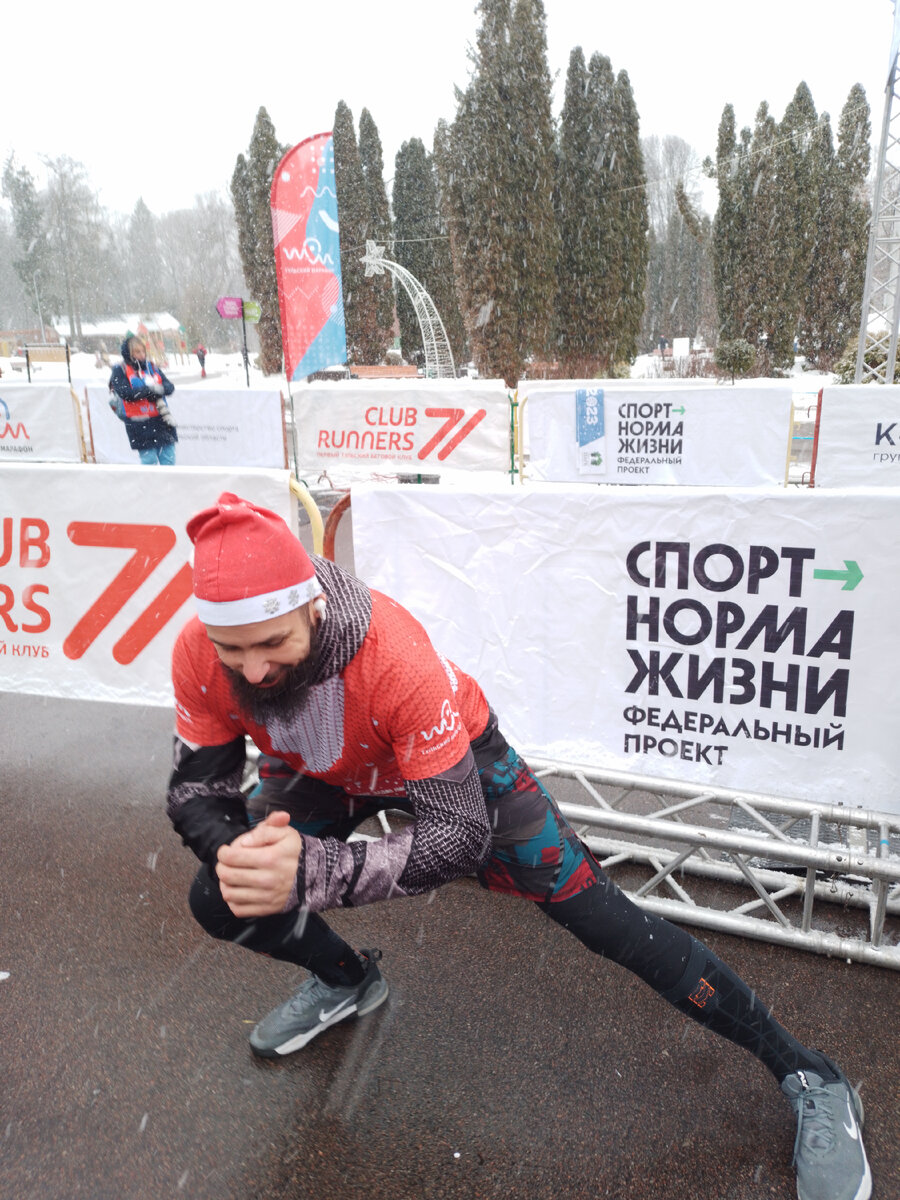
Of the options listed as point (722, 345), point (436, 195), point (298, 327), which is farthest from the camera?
point (436, 195)

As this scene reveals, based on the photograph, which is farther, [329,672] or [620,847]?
[620,847]

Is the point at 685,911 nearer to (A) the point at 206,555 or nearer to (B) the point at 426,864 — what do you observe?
(B) the point at 426,864

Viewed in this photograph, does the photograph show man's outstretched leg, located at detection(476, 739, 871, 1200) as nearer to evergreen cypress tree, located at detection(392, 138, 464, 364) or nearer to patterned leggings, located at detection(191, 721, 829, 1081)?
patterned leggings, located at detection(191, 721, 829, 1081)

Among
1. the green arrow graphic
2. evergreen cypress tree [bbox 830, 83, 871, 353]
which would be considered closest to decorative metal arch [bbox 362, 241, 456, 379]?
evergreen cypress tree [bbox 830, 83, 871, 353]

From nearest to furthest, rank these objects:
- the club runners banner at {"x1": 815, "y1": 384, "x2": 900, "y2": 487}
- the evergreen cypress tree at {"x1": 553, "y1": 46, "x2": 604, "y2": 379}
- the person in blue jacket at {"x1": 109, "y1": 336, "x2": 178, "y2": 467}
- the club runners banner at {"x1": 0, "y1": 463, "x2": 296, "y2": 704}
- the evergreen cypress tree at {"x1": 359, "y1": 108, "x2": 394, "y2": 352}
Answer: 1. the club runners banner at {"x1": 0, "y1": 463, "x2": 296, "y2": 704}
2. the person in blue jacket at {"x1": 109, "y1": 336, "x2": 178, "y2": 467}
3. the club runners banner at {"x1": 815, "y1": 384, "x2": 900, "y2": 487}
4. the evergreen cypress tree at {"x1": 553, "y1": 46, "x2": 604, "y2": 379}
5. the evergreen cypress tree at {"x1": 359, "y1": 108, "x2": 394, "y2": 352}

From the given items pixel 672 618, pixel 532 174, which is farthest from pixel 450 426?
pixel 532 174

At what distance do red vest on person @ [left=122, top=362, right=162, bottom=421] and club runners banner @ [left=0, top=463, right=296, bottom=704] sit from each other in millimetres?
5698

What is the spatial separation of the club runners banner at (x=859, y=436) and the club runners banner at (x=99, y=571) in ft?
26.1

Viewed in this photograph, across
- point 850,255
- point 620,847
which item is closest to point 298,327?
point 620,847

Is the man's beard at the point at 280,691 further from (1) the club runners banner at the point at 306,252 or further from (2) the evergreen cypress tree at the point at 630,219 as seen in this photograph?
(2) the evergreen cypress tree at the point at 630,219

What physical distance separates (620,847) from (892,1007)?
3.65ft

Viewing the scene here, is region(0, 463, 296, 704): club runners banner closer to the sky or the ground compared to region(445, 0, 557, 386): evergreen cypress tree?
closer to the ground

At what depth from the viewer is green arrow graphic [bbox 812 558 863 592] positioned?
9.00 ft

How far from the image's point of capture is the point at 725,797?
314 centimetres
